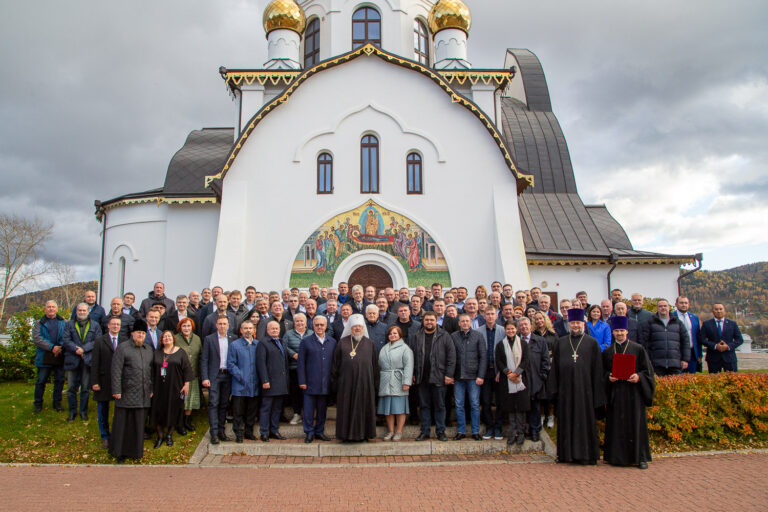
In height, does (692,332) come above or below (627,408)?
above

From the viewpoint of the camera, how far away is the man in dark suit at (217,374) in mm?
7609

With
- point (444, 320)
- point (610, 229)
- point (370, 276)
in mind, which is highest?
point (610, 229)

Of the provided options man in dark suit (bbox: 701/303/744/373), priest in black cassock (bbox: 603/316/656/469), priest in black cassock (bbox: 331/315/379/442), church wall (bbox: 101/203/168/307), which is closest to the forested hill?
man in dark suit (bbox: 701/303/744/373)

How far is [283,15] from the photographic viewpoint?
18281 millimetres

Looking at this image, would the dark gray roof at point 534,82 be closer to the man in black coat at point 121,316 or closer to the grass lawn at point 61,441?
the man in black coat at point 121,316

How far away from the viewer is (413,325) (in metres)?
8.11

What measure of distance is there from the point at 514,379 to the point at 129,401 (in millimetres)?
4850

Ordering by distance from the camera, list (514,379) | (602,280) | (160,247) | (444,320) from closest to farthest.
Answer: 1. (514,379)
2. (444,320)
3. (160,247)
4. (602,280)

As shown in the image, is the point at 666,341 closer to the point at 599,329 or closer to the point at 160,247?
the point at 599,329

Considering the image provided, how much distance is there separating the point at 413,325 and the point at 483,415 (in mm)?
1611

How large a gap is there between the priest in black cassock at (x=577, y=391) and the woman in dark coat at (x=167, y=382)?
189 inches

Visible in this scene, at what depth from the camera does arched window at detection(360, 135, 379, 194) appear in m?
14.7

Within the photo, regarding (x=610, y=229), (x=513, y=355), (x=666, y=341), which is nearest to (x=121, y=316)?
(x=513, y=355)

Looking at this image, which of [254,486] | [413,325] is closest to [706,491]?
[413,325]
